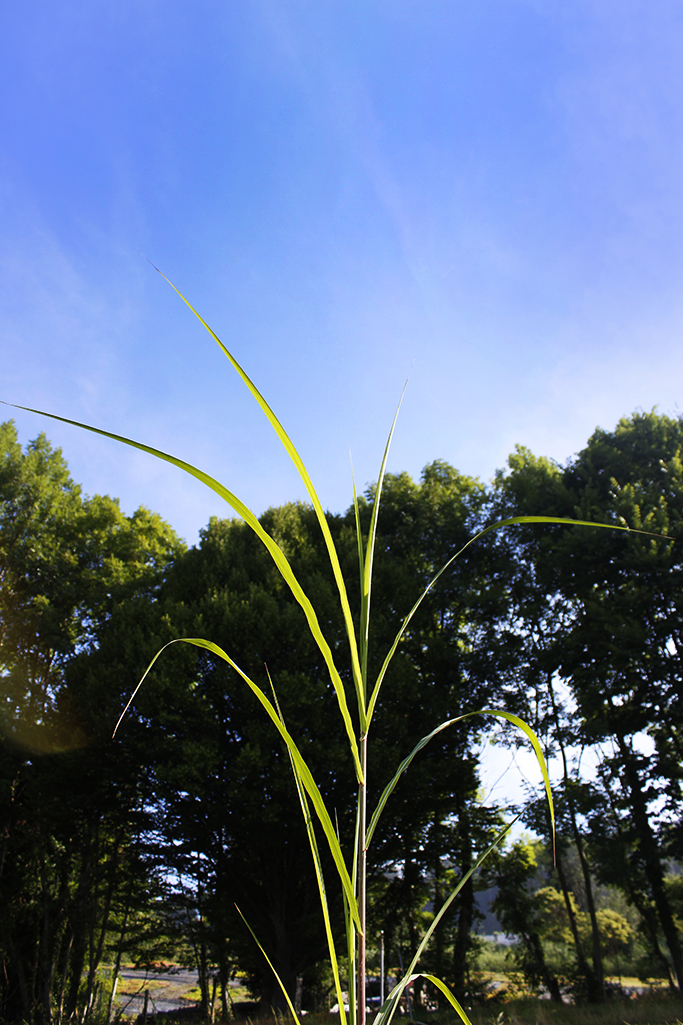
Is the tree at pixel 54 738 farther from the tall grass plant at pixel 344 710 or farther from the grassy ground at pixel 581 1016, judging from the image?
the tall grass plant at pixel 344 710

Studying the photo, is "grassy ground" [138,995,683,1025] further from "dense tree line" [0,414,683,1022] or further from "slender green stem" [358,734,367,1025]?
"slender green stem" [358,734,367,1025]

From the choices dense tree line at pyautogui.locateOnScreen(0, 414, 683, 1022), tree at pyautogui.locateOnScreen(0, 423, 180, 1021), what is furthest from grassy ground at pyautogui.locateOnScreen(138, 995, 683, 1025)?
tree at pyautogui.locateOnScreen(0, 423, 180, 1021)

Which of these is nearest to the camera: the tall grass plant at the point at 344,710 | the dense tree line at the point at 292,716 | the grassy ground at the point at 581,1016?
the tall grass plant at the point at 344,710

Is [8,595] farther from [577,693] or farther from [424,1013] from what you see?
[577,693]

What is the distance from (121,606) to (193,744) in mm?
3251

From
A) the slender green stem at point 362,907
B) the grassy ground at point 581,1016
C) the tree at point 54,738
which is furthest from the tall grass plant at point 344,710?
the tree at point 54,738

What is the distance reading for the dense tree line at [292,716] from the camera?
34.9ft

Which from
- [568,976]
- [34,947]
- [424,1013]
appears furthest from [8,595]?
[568,976]

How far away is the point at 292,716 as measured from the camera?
1023 centimetres

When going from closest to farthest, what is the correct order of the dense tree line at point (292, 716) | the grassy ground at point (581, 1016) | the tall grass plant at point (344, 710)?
the tall grass plant at point (344, 710), the grassy ground at point (581, 1016), the dense tree line at point (292, 716)

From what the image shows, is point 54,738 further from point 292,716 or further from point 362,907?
point 362,907

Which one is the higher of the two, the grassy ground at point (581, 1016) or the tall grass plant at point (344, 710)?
the tall grass plant at point (344, 710)

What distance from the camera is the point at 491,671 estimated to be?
13195 mm

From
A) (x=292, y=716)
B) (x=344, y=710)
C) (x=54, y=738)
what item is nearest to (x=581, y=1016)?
(x=292, y=716)
